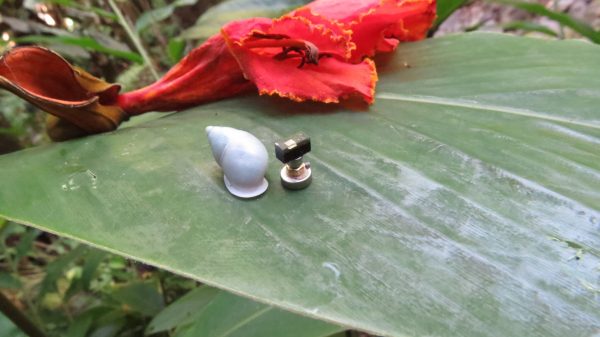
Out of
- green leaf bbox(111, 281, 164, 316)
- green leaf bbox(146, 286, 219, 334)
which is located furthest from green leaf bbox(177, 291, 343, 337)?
green leaf bbox(111, 281, 164, 316)

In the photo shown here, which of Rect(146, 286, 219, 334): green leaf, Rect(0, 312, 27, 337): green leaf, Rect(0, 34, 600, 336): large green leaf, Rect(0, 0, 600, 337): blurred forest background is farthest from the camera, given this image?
Rect(0, 0, 600, 337): blurred forest background

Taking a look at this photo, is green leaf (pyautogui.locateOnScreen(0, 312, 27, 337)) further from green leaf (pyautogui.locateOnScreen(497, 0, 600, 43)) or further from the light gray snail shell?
green leaf (pyautogui.locateOnScreen(497, 0, 600, 43))

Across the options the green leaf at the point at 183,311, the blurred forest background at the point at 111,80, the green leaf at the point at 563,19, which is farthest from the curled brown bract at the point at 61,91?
the green leaf at the point at 563,19

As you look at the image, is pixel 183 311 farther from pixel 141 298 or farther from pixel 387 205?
pixel 387 205

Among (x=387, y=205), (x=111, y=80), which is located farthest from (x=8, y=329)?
(x=111, y=80)

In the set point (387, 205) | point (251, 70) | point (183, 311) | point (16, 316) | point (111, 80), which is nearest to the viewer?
point (387, 205)

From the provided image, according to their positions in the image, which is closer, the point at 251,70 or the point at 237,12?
the point at 251,70
